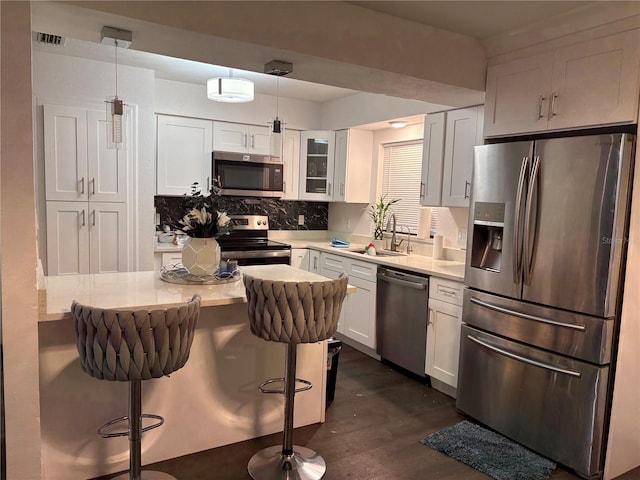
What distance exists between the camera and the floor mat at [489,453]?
2449mm

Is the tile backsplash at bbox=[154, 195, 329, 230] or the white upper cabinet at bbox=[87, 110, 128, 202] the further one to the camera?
the tile backsplash at bbox=[154, 195, 329, 230]

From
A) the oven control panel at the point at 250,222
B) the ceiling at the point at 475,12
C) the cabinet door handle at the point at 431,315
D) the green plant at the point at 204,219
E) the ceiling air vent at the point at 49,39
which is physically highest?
the ceiling air vent at the point at 49,39

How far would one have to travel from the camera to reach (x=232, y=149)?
4.86 meters

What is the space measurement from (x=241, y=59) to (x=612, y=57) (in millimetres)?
1893

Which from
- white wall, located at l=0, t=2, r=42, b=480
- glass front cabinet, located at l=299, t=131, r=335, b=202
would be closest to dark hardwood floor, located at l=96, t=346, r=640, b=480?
white wall, located at l=0, t=2, r=42, b=480

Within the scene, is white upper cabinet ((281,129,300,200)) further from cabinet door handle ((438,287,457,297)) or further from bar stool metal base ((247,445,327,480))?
bar stool metal base ((247,445,327,480))

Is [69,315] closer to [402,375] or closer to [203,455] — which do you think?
[203,455]

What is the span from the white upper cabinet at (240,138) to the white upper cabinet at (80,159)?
1.05 meters

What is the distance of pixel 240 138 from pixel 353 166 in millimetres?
1236

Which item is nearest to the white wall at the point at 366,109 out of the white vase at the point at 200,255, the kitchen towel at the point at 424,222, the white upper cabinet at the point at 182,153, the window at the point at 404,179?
the window at the point at 404,179

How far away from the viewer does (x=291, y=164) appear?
17.3 feet

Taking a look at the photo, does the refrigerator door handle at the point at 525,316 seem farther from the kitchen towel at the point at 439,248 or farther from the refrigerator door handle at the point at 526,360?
the kitchen towel at the point at 439,248

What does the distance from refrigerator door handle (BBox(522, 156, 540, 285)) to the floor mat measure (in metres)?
0.97

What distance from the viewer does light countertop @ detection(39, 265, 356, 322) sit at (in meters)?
2.07
